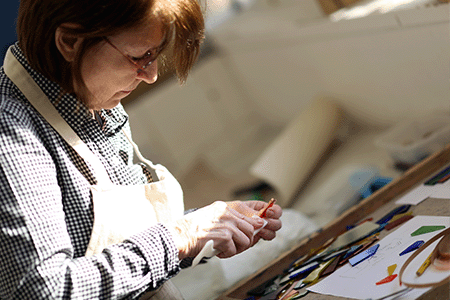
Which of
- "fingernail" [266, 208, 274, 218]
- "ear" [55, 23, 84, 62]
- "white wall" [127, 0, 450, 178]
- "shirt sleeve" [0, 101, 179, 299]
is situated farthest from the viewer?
→ "white wall" [127, 0, 450, 178]

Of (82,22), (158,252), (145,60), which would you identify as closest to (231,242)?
(158,252)

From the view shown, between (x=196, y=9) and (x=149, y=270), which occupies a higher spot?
(x=196, y=9)

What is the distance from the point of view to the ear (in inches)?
37.1

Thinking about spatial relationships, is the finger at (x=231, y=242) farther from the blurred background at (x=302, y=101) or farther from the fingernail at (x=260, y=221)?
the blurred background at (x=302, y=101)

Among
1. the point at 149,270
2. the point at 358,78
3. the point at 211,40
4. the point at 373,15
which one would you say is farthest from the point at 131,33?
the point at 211,40

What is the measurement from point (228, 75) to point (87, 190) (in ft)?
7.68

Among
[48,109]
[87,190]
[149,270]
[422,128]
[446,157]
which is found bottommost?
[422,128]

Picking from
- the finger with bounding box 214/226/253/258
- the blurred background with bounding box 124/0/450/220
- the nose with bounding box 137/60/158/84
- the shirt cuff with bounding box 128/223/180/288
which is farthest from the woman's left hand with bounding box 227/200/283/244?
the blurred background with bounding box 124/0/450/220

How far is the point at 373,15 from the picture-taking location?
7.41 feet

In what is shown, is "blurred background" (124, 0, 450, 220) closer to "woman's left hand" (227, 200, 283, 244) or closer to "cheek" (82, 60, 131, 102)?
"woman's left hand" (227, 200, 283, 244)

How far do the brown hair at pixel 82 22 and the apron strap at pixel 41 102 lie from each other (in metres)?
0.03

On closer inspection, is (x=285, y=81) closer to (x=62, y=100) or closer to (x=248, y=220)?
(x=248, y=220)

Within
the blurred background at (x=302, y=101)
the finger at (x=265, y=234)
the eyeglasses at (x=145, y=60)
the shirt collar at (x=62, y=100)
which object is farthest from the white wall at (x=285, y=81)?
the shirt collar at (x=62, y=100)

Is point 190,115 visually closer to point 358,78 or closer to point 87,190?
point 358,78
